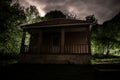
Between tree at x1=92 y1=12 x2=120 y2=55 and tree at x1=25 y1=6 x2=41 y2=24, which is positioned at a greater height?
tree at x1=25 y1=6 x2=41 y2=24

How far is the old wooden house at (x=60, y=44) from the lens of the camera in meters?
13.9

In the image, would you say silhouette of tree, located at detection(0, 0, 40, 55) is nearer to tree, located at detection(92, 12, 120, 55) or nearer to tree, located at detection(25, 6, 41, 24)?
tree, located at detection(25, 6, 41, 24)

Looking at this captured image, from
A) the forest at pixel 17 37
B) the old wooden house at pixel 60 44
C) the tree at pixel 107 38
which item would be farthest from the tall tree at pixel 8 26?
the tree at pixel 107 38

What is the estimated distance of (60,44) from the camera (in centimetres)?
1596

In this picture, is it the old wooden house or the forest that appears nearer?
the old wooden house

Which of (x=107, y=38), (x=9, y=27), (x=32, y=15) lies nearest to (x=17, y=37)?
(x=9, y=27)

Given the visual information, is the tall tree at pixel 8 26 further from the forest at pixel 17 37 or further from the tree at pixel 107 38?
the tree at pixel 107 38

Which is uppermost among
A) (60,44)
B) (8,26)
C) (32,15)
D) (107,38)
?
(32,15)

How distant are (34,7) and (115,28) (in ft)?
59.6

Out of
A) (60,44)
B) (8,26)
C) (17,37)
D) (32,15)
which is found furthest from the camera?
(32,15)

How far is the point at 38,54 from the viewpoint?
49.4 ft

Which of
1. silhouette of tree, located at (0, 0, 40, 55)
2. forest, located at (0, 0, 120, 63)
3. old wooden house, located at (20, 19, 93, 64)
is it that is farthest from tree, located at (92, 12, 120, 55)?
silhouette of tree, located at (0, 0, 40, 55)

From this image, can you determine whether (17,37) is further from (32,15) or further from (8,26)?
(32,15)

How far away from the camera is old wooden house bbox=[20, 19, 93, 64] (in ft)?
45.5
